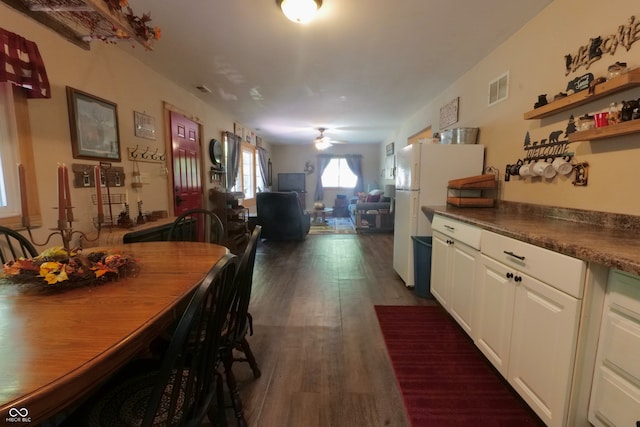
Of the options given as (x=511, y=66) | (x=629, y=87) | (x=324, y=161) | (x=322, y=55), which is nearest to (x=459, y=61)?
(x=511, y=66)

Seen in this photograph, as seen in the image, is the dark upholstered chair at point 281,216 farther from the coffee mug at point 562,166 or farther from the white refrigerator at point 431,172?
the coffee mug at point 562,166

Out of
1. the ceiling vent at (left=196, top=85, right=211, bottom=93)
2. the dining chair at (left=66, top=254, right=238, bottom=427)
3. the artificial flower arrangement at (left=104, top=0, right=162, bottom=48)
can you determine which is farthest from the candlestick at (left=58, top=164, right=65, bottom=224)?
the ceiling vent at (left=196, top=85, right=211, bottom=93)

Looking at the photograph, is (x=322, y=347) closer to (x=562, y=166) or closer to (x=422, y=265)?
(x=422, y=265)

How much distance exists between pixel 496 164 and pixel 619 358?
1.88m

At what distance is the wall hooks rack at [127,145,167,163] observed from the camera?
8.68 ft

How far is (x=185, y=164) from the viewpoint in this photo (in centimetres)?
360

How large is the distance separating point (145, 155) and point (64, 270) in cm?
225

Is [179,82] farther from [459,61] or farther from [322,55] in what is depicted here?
[459,61]

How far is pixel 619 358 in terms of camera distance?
2.96 ft

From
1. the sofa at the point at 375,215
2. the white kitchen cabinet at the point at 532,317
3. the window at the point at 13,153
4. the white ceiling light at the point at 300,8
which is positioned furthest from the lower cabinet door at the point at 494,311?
the sofa at the point at 375,215

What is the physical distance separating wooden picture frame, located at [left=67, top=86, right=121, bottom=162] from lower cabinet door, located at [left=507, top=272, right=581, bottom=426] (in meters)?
3.03

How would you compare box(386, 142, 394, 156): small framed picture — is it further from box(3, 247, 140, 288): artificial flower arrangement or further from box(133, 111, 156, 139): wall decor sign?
box(3, 247, 140, 288): artificial flower arrangement

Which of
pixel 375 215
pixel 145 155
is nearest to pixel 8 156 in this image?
pixel 145 155

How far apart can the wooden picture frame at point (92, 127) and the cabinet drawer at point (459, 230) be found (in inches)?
114
